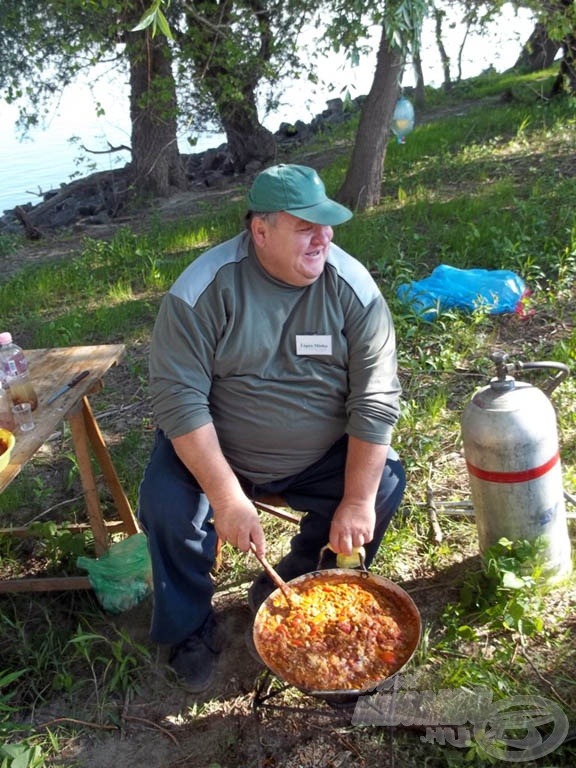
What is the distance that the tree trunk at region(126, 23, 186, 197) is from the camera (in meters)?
9.35

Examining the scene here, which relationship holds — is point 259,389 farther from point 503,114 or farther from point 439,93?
point 439,93

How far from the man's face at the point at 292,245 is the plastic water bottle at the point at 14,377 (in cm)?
95

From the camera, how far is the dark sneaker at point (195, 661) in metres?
2.34

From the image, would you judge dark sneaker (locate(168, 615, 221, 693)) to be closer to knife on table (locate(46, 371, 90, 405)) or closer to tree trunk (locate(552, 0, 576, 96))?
knife on table (locate(46, 371, 90, 405))

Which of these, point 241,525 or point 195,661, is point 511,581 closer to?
point 241,525

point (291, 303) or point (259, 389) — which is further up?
point (291, 303)

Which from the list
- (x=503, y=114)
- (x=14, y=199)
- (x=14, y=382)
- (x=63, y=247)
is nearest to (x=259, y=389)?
(x=14, y=382)

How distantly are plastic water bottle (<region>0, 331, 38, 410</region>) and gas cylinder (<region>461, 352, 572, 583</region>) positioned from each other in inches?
59.2

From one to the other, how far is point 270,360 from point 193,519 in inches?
22.0

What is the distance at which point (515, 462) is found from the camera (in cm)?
231

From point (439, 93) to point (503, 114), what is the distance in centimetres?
552

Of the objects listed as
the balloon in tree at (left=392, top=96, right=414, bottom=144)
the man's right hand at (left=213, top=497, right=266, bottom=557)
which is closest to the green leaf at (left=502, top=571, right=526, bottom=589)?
the man's right hand at (left=213, top=497, right=266, bottom=557)

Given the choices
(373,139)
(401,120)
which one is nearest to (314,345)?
(373,139)

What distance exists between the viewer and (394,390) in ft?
7.57
